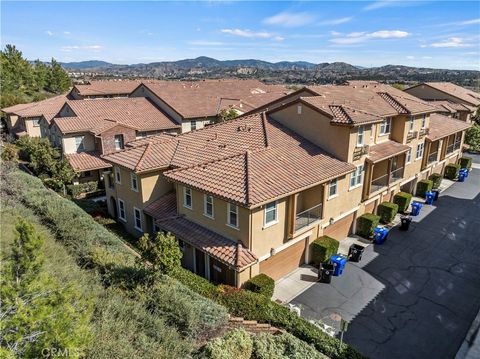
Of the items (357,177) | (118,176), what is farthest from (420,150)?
(118,176)

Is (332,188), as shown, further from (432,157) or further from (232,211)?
(432,157)

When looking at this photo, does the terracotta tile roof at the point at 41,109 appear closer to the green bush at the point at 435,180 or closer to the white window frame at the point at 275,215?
the white window frame at the point at 275,215

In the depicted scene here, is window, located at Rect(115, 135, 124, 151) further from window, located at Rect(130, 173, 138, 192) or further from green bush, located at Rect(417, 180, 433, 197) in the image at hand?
green bush, located at Rect(417, 180, 433, 197)

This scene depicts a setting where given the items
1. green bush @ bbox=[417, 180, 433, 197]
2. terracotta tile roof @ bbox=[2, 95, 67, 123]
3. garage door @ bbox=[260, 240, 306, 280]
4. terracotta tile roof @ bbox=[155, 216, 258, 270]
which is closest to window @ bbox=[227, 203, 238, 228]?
terracotta tile roof @ bbox=[155, 216, 258, 270]

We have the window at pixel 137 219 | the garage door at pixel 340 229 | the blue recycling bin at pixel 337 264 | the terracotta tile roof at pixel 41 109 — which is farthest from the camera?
the terracotta tile roof at pixel 41 109

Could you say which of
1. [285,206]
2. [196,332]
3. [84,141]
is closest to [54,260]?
[196,332]

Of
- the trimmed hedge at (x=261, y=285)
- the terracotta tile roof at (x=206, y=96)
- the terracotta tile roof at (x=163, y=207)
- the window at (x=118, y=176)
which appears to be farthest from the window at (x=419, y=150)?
the window at (x=118, y=176)
